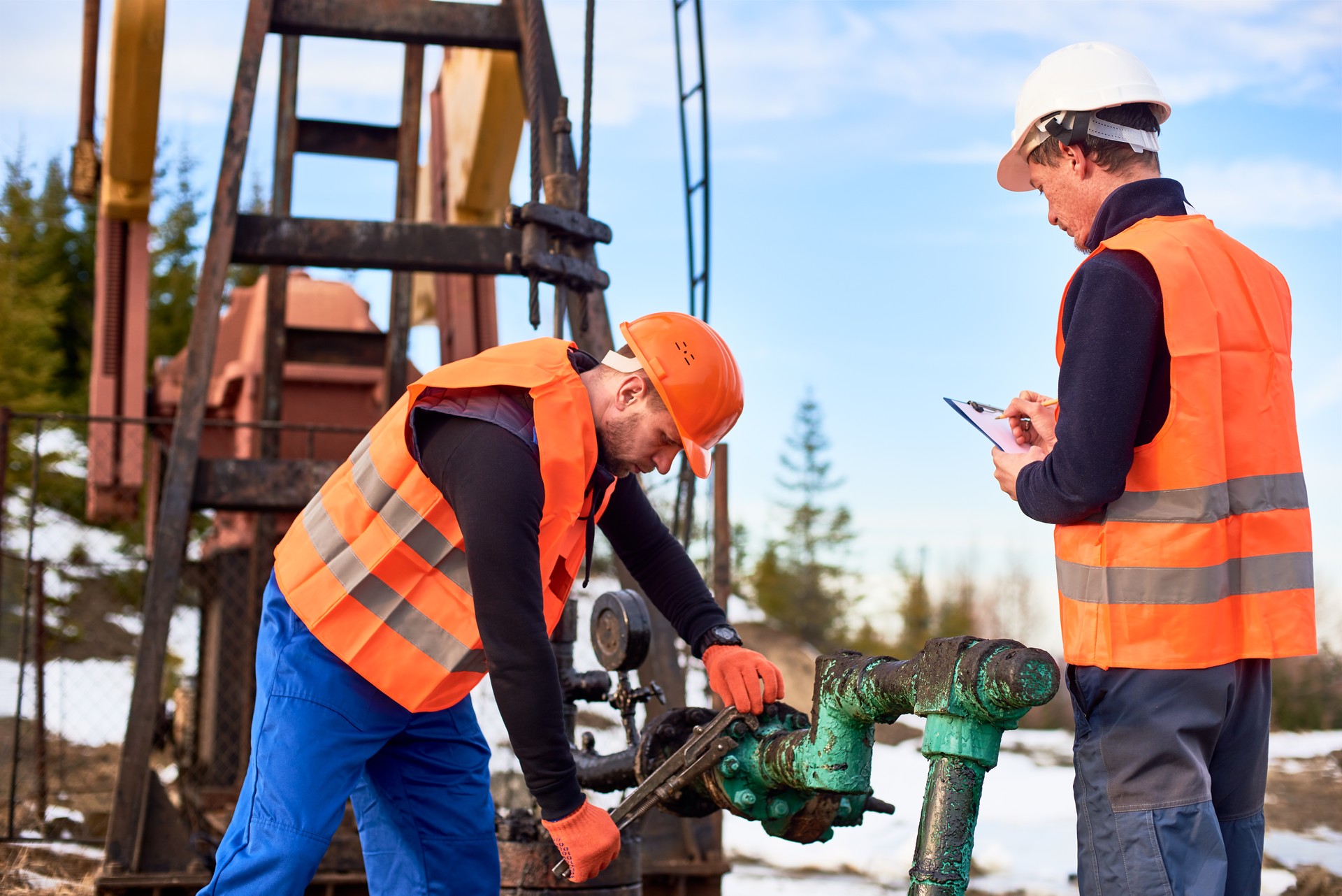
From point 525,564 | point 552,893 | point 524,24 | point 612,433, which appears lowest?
point 552,893

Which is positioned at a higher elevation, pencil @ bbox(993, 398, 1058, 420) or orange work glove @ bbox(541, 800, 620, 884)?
pencil @ bbox(993, 398, 1058, 420)

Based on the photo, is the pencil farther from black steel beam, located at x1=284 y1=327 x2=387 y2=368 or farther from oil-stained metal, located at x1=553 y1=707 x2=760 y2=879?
black steel beam, located at x1=284 y1=327 x2=387 y2=368

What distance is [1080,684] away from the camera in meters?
2.13

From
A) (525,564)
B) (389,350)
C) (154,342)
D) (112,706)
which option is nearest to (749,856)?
(389,350)

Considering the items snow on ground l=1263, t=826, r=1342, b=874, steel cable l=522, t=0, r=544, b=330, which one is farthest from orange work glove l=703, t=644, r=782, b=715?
snow on ground l=1263, t=826, r=1342, b=874

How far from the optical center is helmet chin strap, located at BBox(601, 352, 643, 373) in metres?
2.70

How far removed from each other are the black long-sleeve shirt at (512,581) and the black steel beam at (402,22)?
13.2 ft

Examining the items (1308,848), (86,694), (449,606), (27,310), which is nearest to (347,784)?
(449,606)

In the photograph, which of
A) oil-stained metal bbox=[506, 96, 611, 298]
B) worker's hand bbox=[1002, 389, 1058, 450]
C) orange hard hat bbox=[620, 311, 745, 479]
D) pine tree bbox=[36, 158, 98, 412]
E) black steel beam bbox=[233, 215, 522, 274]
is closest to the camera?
worker's hand bbox=[1002, 389, 1058, 450]

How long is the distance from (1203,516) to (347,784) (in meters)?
1.76

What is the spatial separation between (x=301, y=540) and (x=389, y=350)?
15.8ft

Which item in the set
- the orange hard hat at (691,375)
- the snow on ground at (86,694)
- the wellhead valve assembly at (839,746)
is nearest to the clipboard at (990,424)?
the wellhead valve assembly at (839,746)

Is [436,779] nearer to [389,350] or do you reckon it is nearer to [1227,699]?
[1227,699]

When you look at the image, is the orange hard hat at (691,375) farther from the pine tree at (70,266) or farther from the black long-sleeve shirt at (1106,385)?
the pine tree at (70,266)
